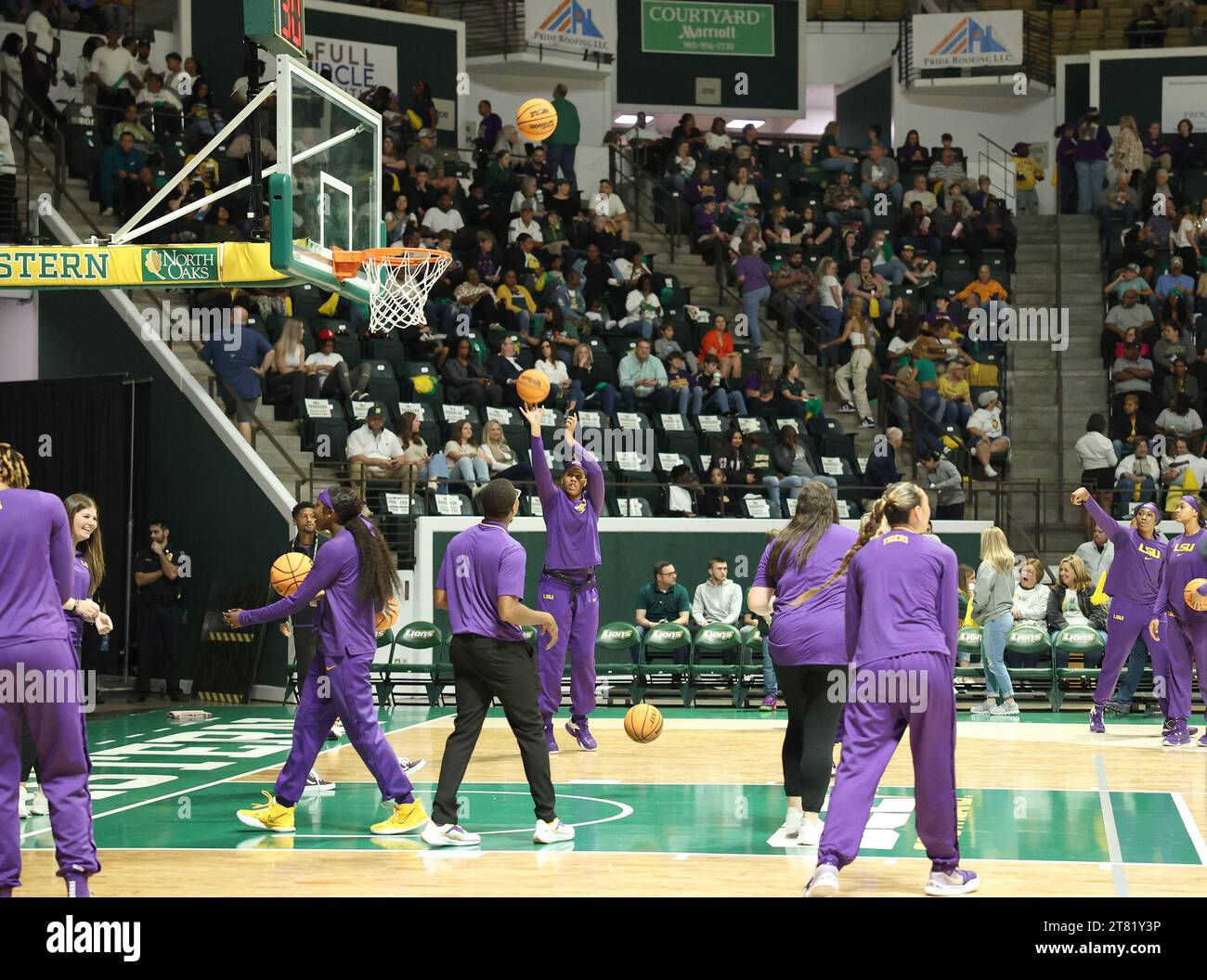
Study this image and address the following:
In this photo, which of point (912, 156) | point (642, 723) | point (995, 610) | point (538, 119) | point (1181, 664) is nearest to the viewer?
point (642, 723)

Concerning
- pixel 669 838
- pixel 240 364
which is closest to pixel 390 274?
pixel 669 838

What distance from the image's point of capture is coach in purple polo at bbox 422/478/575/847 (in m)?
9.12

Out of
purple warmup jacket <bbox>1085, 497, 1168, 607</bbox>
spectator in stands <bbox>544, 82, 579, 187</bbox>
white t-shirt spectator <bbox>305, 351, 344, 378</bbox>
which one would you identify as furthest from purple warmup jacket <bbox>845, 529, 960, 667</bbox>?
spectator in stands <bbox>544, 82, 579, 187</bbox>

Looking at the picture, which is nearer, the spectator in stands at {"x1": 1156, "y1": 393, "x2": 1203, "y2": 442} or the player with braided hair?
the player with braided hair

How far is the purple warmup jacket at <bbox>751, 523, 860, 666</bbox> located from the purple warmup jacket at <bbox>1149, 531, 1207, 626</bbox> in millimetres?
6144

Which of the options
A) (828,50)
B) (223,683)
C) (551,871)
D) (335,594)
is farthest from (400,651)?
(828,50)

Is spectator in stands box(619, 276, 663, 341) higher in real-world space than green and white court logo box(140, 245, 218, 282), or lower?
higher

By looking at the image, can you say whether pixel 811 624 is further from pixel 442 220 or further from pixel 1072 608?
pixel 442 220

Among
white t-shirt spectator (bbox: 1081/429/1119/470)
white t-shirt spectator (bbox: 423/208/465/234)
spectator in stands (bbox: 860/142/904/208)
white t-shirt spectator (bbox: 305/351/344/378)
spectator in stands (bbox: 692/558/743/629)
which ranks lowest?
spectator in stands (bbox: 692/558/743/629)

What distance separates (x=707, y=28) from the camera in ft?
103

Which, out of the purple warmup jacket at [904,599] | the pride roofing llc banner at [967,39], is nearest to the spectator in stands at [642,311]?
the pride roofing llc banner at [967,39]

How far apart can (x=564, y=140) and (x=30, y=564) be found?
2125cm

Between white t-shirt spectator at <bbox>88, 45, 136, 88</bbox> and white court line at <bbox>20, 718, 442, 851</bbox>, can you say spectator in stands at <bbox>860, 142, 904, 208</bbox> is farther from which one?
white court line at <bbox>20, 718, 442, 851</bbox>
